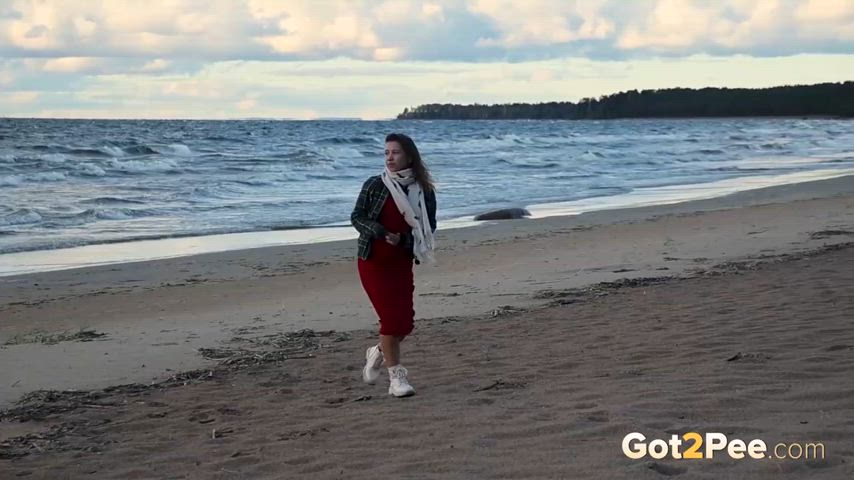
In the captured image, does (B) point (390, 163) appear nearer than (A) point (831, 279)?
Yes

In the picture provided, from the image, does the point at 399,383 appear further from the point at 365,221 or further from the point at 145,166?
the point at 145,166

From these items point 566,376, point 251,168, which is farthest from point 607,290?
point 251,168

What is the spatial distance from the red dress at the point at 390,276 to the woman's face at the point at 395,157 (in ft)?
0.58

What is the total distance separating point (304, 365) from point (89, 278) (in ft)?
18.2

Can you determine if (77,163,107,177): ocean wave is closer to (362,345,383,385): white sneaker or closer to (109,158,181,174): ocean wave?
(109,158,181,174): ocean wave

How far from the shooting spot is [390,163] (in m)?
5.91

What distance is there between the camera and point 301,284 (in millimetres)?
11109

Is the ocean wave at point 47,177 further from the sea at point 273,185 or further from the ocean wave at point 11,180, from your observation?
the ocean wave at point 11,180

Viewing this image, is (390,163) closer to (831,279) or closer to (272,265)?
(831,279)

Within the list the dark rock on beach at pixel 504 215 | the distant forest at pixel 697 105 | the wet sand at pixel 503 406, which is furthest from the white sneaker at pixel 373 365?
the distant forest at pixel 697 105

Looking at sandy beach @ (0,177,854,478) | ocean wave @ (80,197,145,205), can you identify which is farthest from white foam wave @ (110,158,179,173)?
sandy beach @ (0,177,854,478)

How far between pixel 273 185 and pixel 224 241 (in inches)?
476

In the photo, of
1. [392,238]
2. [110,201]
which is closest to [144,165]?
[110,201]

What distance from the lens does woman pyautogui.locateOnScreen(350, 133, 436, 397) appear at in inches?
232
